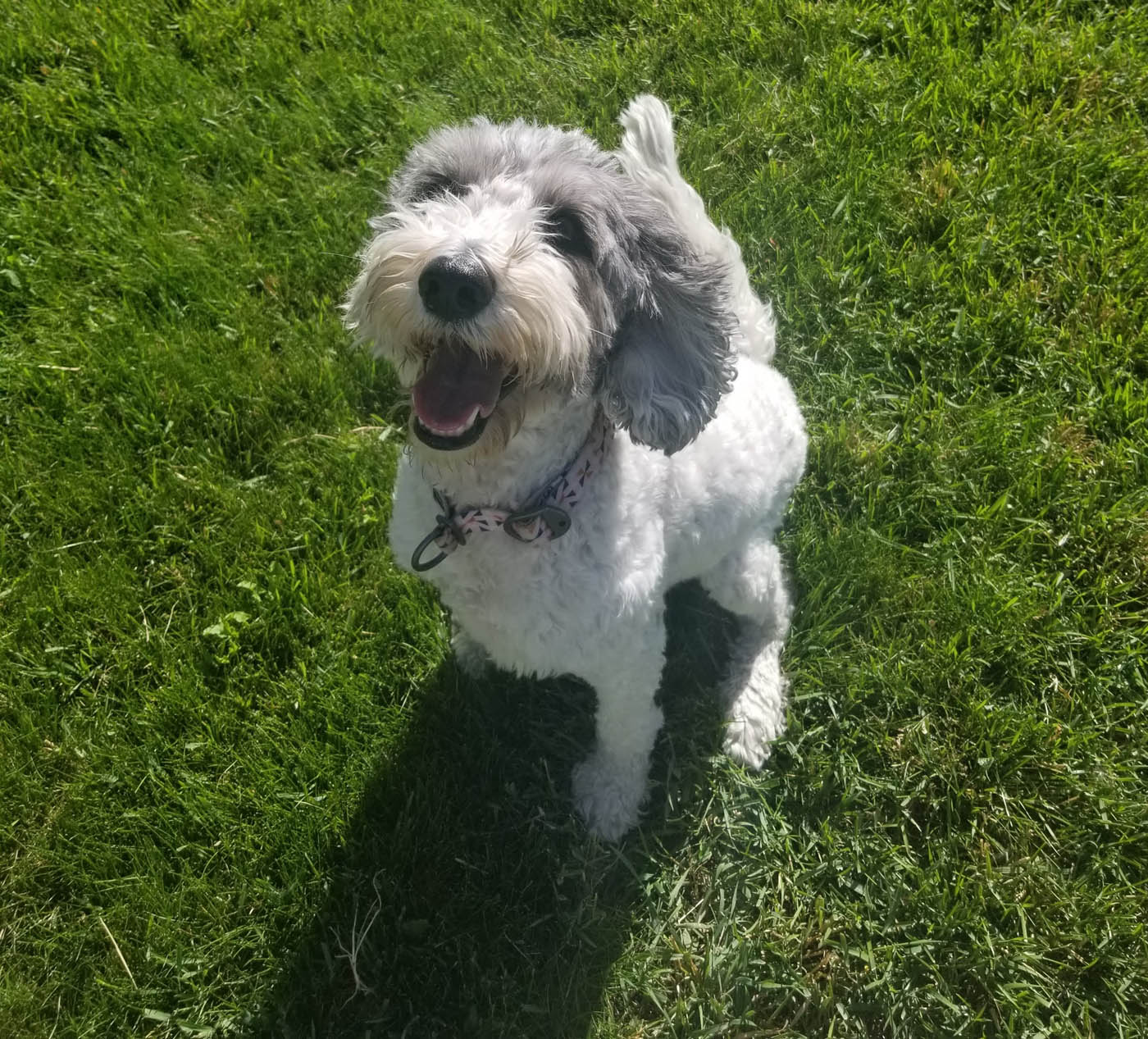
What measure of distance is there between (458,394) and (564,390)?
0.84ft

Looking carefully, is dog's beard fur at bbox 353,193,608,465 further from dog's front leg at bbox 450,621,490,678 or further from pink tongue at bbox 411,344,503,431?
dog's front leg at bbox 450,621,490,678

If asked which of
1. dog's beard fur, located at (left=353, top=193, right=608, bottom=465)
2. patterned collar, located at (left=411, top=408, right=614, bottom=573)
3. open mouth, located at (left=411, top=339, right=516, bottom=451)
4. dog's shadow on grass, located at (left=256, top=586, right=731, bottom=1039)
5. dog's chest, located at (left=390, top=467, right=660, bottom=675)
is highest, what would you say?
dog's beard fur, located at (left=353, top=193, right=608, bottom=465)

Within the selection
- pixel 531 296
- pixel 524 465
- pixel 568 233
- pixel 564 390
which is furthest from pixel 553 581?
pixel 568 233

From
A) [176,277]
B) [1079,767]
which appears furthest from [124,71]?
[1079,767]

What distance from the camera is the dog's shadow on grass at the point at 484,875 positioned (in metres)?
2.59

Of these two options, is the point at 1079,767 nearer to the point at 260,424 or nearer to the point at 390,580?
the point at 390,580

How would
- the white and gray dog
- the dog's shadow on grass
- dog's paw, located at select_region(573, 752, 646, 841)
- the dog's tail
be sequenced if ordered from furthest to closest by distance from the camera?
dog's paw, located at select_region(573, 752, 646, 841), the dog's shadow on grass, the dog's tail, the white and gray dog

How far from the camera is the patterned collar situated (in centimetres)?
213

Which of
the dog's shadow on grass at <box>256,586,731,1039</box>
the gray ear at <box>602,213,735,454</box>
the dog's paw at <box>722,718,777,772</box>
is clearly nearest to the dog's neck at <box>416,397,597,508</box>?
the gray ear at <box>602,213,735,454</box>

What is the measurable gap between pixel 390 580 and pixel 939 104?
3.70 meters

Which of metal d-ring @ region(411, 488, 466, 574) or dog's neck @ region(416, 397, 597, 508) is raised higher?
dog's neck @ region(416, 397, 597, 508)

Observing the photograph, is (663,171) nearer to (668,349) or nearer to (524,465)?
(668,349)

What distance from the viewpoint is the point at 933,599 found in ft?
10.6

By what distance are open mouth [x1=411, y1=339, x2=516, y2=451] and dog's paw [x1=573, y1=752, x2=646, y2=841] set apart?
4.93ft
